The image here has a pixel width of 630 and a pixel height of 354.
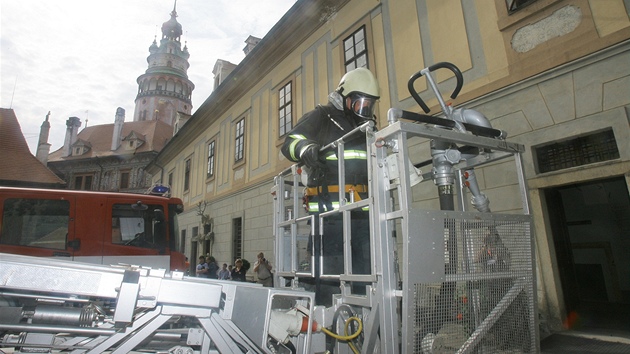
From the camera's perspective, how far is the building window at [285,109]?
11.1 m

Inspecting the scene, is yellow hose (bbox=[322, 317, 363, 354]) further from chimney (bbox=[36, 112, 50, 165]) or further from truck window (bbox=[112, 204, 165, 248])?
chimney (bbox=[36, 112, 50, 165])

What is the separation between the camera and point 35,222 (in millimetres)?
5945

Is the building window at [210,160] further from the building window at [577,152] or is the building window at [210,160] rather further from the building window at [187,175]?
the building window at [577,152]

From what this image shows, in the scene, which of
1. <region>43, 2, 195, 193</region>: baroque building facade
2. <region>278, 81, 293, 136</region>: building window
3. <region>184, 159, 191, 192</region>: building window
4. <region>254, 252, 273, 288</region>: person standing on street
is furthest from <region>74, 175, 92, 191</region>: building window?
<region>254, 252, 273, 288</region>: person standing on street

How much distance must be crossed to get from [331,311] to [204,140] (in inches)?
669

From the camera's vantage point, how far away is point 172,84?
179 ft

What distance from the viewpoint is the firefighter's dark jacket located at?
2811 millimetres

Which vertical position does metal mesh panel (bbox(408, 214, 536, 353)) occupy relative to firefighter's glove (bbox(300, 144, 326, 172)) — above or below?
below

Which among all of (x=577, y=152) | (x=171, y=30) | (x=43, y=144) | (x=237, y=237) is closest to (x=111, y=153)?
(x=43, y=144)

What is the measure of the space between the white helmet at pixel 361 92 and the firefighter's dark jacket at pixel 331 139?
142 millimetres

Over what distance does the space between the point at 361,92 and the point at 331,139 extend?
49 cm

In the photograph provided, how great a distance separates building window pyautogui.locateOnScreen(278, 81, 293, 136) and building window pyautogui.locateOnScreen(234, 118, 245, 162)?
111 inches

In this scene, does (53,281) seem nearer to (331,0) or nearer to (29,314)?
(29,314)

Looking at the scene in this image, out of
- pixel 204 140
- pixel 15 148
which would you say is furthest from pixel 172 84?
pixel 204 140
